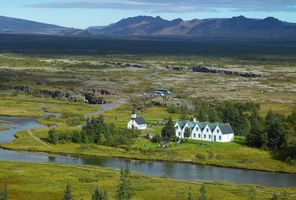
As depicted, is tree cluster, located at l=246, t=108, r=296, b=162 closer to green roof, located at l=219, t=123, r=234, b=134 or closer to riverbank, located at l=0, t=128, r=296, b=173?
riverbank, located at l=0, t=128, r=296, b=173

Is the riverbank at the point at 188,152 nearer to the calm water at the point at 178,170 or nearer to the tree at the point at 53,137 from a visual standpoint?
the tree at the point at 53,137

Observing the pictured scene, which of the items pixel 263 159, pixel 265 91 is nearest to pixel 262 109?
pixel 265 91

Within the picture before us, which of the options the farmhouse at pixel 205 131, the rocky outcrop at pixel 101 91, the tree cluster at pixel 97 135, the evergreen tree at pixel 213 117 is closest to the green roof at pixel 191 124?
the farmhouse at pixel 205 131

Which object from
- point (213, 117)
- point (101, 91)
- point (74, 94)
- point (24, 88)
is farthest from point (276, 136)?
point (24, 88)

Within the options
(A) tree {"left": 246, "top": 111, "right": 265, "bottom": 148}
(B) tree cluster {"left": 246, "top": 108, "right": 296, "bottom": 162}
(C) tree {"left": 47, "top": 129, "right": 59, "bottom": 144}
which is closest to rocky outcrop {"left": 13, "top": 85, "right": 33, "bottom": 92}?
(C) tree {"left": 47, "top": 129, "right": 59, "bottom": 144}

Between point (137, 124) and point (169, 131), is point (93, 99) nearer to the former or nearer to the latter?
point (137, 124)

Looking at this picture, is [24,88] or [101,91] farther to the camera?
[24,88]

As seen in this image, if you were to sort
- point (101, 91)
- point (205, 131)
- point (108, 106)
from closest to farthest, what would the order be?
point (205, 131), point (108, 106), point (101, 91)
